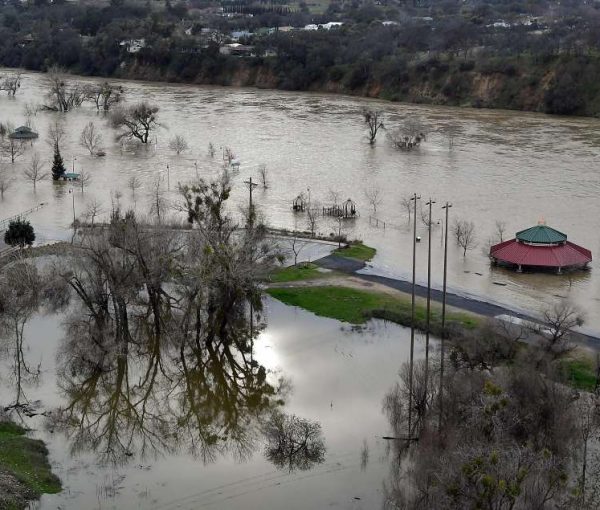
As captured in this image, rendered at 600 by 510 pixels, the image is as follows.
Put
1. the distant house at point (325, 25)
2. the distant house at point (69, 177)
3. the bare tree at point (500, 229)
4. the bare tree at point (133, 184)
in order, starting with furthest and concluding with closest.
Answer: the distant house at point (325, 25) < the distant house at point (69, 177) < the bare tree at point (133, 184) < the bare tree at point (500, 229)

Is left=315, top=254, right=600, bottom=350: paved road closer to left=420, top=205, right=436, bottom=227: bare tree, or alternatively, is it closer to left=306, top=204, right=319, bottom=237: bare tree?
left=306, top=204, right=319, bottom=237: bare tree

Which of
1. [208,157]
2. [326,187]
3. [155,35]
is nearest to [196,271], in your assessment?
[326,187]

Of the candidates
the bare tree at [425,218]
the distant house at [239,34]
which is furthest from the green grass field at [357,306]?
the distant house at [239,34]

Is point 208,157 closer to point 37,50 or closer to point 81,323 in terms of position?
point 81,323

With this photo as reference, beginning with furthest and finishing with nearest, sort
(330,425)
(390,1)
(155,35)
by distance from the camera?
(390,1) < (155,35) < (330,425)

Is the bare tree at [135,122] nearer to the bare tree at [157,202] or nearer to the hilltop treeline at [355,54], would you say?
the bare tree at [157,202]
